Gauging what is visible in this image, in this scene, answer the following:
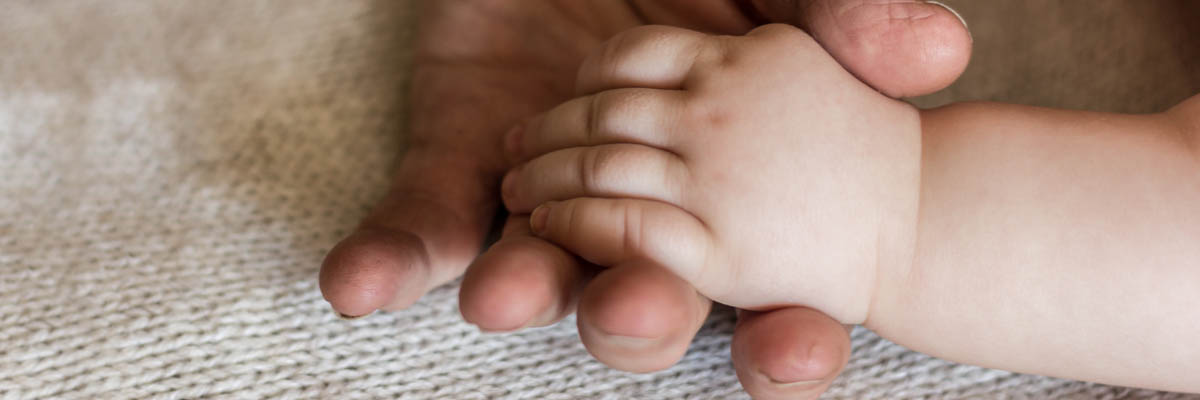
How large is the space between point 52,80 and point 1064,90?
0.96 meters

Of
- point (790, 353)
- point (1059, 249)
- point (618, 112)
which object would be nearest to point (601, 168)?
point (618, 112)

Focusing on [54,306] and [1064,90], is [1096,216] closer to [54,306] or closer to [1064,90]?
[1064,90]

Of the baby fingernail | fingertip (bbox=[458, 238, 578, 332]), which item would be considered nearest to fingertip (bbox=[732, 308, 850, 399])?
the baby fingernail

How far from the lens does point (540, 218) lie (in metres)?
0.58

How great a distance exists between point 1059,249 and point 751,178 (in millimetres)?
192

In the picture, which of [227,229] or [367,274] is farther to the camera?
[227,229]

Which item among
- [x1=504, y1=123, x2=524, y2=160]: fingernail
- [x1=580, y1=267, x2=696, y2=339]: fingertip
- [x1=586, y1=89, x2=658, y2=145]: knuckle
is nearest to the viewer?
[x1=580, y1=267, x2=696, y2=339]: fingertip

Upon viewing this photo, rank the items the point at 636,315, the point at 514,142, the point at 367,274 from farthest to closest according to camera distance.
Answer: the point at 514,142, the point at 367,274, the point at 636,315

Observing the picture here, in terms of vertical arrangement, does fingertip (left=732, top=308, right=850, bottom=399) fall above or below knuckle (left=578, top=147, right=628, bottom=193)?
below

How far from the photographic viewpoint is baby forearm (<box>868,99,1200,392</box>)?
0.54m

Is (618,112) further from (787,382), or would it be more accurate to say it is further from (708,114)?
(787,382)

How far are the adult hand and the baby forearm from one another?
0.19 ft

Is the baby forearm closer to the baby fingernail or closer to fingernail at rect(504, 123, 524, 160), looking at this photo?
the baby fingernail

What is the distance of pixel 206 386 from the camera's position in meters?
0.60
